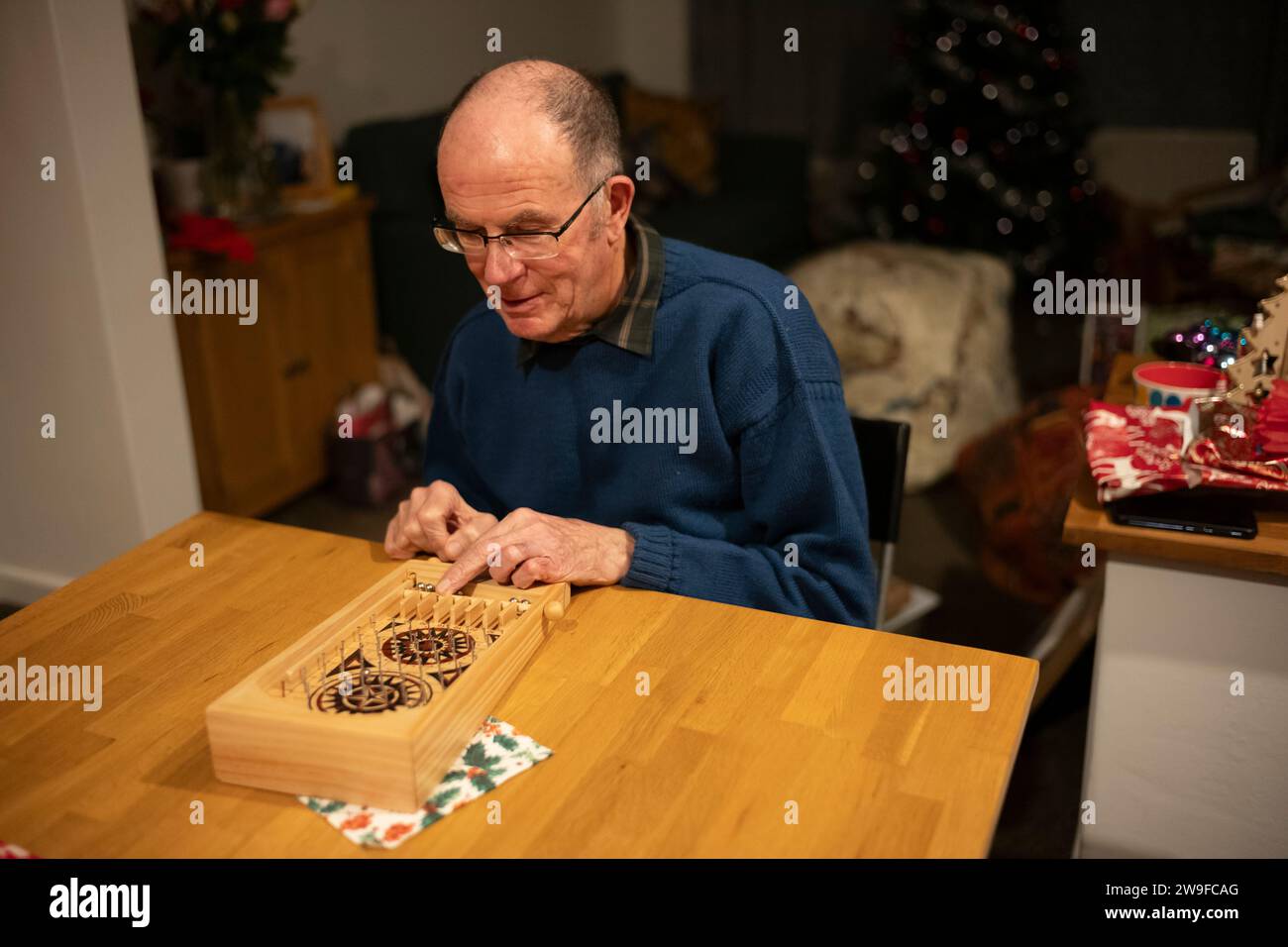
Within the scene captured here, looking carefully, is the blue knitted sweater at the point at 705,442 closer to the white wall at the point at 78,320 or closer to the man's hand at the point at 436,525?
the man's hand at the point at 436,525

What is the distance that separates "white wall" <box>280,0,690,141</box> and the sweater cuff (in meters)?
3.10

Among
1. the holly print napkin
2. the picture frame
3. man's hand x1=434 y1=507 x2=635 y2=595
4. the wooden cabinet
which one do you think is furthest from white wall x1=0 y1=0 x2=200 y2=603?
the holly print napkin

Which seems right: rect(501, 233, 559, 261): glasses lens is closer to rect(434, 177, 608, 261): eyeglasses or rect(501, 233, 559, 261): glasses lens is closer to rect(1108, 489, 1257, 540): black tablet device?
rect(434, 177, 608, 261): eyeglasses

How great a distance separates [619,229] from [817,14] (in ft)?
16.7

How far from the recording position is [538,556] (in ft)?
4.27

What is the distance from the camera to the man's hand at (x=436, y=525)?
4.52 feet

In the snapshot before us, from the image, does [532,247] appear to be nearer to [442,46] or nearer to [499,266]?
[499,266]

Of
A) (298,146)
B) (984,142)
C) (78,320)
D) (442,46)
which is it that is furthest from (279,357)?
(984,142)

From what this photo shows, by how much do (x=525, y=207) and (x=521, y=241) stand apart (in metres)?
0.05

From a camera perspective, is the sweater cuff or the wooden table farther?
the wooden table

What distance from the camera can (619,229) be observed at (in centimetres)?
149

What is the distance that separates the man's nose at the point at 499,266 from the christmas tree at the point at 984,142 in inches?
142

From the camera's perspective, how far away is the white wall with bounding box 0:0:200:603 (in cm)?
244
